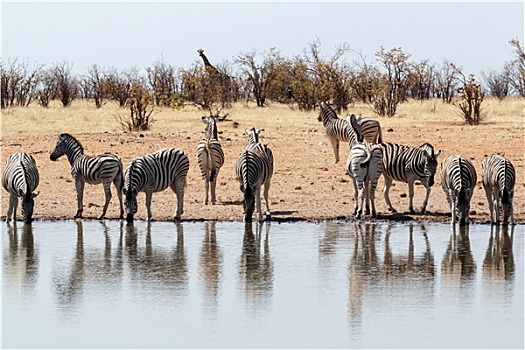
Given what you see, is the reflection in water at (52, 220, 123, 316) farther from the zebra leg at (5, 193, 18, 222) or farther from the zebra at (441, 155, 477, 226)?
the zebra at (441, 155, 477, 226)

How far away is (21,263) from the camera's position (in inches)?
424

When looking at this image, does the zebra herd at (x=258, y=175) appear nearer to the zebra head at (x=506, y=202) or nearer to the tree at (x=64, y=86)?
the zebra head at (x=506, y=202)

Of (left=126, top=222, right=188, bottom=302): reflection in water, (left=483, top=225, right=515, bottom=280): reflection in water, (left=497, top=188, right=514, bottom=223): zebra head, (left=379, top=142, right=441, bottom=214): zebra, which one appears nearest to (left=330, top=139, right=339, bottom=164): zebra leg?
(left=379, top=142, right=441, bottom=214): zebra

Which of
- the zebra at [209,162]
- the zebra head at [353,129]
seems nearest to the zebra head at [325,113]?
the zebra head at [353,129]

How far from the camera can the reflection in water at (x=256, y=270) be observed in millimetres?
8977

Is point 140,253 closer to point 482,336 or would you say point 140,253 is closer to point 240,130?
point 482,336

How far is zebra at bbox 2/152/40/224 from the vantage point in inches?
534

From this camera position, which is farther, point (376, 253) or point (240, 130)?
point (240, 130)

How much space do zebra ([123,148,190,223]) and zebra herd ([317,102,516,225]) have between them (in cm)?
239

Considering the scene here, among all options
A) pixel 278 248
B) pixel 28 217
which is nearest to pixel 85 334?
pixel 278 248

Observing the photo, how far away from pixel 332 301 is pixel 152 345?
6.56 ft

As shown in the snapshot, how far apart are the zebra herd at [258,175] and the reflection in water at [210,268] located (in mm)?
1097

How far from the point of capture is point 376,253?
11250 mm

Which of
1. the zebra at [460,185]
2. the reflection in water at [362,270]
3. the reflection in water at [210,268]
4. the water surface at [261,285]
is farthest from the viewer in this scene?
the zebra at [460,185]
